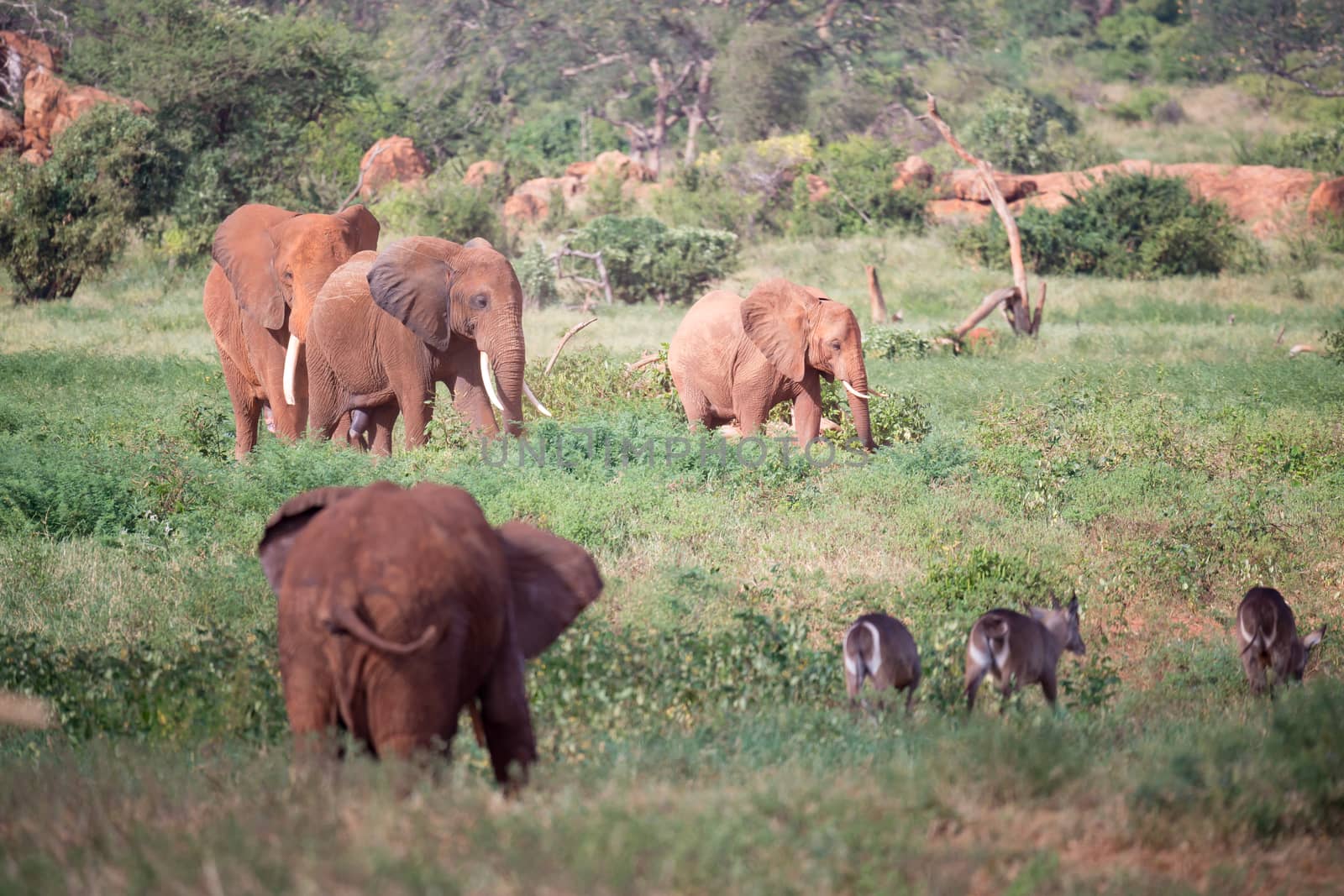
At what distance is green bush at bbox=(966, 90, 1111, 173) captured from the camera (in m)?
37.1

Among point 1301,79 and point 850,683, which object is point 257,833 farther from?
point 1301,79

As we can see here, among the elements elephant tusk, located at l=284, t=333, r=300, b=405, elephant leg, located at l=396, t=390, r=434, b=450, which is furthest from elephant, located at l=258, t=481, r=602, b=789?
elephant tusk, located at l=284, t=333, r=300, b=405

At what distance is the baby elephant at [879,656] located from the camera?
674 cm

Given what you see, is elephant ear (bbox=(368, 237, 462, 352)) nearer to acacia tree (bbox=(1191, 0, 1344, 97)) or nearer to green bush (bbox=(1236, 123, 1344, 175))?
green bush (bbox=(1236, 123, 1344, 175))

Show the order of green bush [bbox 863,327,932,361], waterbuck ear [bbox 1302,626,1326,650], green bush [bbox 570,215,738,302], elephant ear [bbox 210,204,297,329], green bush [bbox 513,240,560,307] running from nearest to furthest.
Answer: waterbuck ear [bbox 1302,626,1326,650] → elephant ear [bbox 210,204,297,329] → green bush [bbox 863,327,932,361] → green bush [bbox 513,240,560,307] → green bush [bbox 570,215,738,302]

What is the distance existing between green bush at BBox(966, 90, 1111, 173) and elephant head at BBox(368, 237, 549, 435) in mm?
27450

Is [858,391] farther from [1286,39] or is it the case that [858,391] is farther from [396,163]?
[1286,39]

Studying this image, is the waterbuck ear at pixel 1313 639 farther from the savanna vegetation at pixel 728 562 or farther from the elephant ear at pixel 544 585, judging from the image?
the elephant ear at pixel 544 585

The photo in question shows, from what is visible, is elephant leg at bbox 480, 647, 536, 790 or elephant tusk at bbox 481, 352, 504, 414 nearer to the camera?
elephant leg at bbox 480, 647, 536, 790

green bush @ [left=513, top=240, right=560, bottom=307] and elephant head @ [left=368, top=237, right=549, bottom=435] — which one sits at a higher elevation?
elephant head @ [left=368, top=237, right=549, bottom=435]

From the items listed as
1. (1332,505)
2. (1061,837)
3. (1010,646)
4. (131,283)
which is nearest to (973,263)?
(131,283)

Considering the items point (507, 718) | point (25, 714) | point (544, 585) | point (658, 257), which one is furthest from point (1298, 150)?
point (507, 718)

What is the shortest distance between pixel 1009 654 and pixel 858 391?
4987 mm

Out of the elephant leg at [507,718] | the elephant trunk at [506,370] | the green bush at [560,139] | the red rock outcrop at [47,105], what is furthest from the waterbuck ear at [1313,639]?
the green bush at [560,139]
